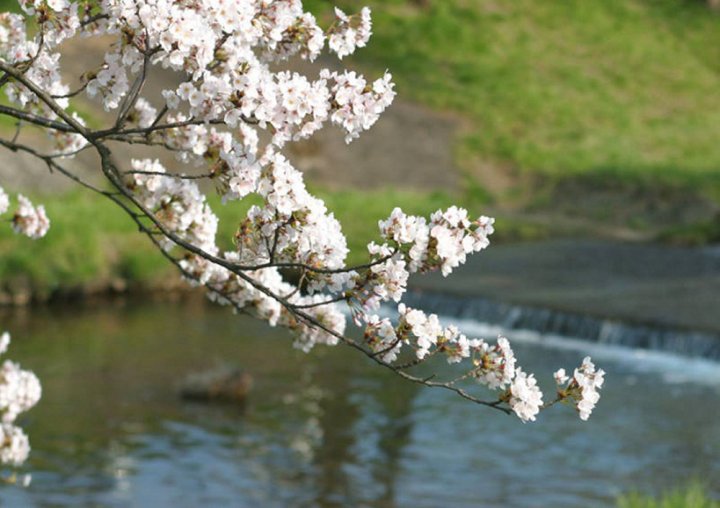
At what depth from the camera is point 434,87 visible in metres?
40.1

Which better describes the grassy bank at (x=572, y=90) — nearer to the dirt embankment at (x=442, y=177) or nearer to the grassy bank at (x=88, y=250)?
the dirt embankment at (x=442, y=177)

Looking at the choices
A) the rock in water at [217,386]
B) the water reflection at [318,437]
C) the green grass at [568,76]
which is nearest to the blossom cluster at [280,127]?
the water reflection at [318,437]

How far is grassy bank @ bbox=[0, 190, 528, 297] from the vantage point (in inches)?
874

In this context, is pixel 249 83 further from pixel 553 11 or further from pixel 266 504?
pixel 553 11

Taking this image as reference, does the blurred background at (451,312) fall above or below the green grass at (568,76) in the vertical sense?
below

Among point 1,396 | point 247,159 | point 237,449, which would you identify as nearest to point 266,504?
point 237,449

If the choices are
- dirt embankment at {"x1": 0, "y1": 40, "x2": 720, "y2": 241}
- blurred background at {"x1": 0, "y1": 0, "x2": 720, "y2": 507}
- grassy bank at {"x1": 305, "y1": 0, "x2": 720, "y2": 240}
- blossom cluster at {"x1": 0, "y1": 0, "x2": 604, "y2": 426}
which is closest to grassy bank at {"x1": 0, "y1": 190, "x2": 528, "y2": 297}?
blurred background at {"x1": 0, "y1": 0, "x2": 720, "y2": 507}

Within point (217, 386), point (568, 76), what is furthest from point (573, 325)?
point (568, 76)

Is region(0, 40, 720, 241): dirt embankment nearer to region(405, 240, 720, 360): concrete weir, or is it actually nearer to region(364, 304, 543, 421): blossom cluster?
region(405, 240, 720, 360): concrete weir

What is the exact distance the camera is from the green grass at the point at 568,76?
36.3m

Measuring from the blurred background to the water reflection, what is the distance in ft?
0.15

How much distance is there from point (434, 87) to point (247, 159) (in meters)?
34.9

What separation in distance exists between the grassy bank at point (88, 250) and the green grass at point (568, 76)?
11029 mm

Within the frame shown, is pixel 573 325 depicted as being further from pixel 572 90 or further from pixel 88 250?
pixel 572 90
